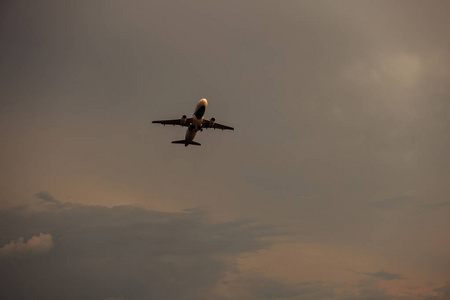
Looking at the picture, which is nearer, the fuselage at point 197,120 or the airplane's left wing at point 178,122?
the fuselage at point 197,120

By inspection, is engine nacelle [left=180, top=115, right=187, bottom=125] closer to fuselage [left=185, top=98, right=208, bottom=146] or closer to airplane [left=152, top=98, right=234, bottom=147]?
airplane [left=152, top=98, right=234, bottom=147]

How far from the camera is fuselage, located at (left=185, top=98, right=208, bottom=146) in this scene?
109m

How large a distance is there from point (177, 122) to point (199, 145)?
12757 mm

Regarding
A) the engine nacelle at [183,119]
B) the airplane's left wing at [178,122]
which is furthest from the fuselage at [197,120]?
the engine nacelle at [183,119]

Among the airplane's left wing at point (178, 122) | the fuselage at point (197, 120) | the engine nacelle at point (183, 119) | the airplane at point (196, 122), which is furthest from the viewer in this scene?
the airplane's left wing at point (178, 122)

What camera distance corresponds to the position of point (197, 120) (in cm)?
11400

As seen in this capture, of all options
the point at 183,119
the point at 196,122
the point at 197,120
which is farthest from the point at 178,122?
the point at 197,120

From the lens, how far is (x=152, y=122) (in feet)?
397

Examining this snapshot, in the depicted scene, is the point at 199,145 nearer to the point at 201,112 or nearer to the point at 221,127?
the point at 221,127

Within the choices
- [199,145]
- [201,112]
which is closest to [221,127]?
[199,145]

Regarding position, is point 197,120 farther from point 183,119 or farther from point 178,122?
point 178,122

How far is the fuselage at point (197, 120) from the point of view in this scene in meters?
109

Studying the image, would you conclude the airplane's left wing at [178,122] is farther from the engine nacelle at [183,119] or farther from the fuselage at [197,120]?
the fuselage at [197,120]

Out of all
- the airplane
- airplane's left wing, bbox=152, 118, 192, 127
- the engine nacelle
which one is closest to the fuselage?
the airplane
